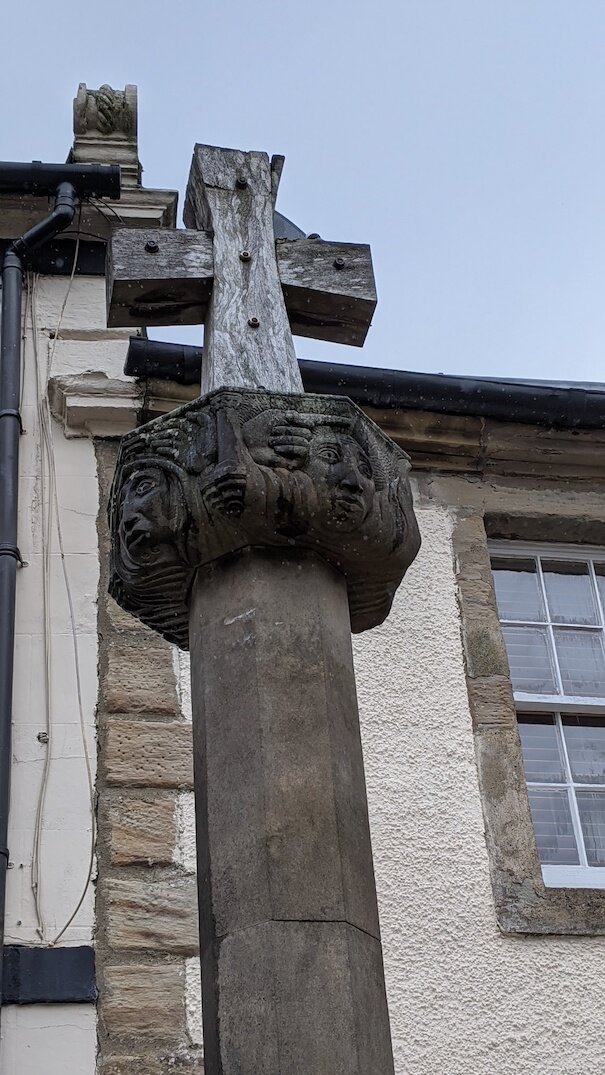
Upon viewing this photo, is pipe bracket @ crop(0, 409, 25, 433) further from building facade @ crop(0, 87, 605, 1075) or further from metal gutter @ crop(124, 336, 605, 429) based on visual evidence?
metal gutter @ crop(124, 336, 605, 429)

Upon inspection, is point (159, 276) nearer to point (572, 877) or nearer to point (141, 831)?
point (141, 831)

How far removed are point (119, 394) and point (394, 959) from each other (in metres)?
2.52

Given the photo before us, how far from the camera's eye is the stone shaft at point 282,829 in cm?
263

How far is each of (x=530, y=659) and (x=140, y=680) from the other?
1746mm

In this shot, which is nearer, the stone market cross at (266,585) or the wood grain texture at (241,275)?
the stone market cross at (266,585)

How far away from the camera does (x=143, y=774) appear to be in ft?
16.5

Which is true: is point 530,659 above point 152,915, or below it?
above

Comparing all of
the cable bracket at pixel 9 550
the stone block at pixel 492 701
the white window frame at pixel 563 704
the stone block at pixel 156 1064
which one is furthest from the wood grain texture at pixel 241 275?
the white window frame at pixel 563 704

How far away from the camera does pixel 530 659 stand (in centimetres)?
607

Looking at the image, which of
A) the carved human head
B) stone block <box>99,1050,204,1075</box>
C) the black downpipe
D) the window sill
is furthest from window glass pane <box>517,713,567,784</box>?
the carved human head

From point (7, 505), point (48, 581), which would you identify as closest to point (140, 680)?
point (48, 581)

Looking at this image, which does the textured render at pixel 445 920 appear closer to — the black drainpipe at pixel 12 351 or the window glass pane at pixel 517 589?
the window glass pane at pixel 517 589

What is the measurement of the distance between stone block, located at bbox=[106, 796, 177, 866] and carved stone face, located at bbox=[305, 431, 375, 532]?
2.02 metres

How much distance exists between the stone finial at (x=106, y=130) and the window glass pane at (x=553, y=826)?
3.44 m
